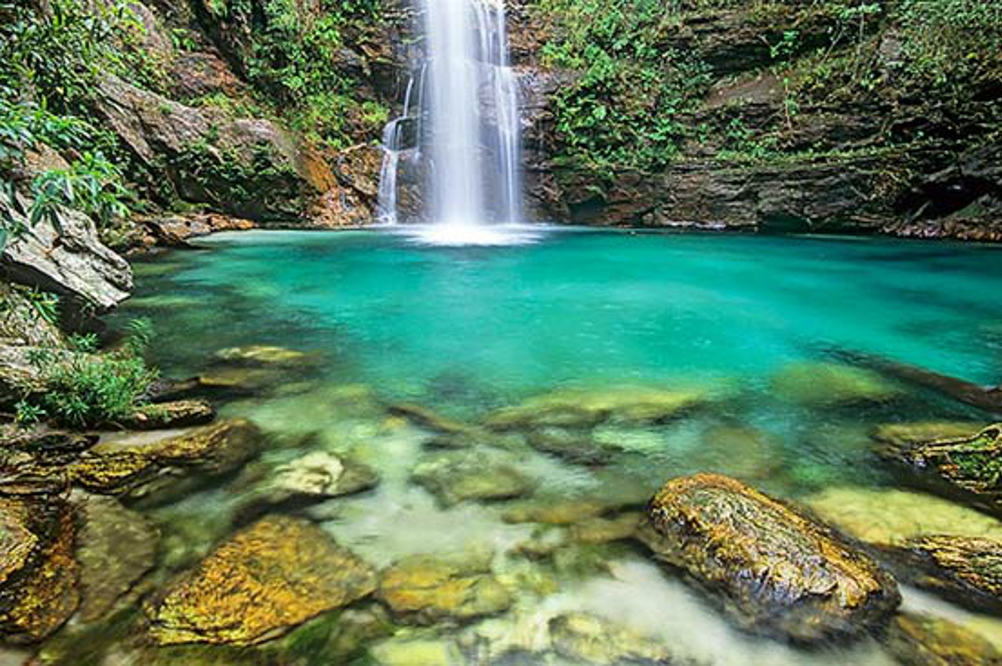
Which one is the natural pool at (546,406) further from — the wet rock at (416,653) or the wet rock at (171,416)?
the wet rock at (171,416)

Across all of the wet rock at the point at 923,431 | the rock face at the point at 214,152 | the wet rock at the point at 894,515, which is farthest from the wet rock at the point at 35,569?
the rock face at the point at 214,152

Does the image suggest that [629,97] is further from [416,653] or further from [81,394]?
[416,653]

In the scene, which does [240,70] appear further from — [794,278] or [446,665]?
[446,665]

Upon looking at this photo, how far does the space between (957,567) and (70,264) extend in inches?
253

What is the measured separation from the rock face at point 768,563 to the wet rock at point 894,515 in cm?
17

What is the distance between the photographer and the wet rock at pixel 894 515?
2277 millimetres

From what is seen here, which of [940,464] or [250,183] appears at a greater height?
[250,183]

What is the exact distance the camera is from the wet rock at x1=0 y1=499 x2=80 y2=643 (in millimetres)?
1692

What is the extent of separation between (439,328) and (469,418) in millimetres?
2502

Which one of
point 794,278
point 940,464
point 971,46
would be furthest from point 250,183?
point 971,46

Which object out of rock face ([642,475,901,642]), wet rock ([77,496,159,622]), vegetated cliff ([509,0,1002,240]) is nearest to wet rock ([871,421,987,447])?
rock face ([642,475,901,642])

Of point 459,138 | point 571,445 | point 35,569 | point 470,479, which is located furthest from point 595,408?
point 459,138

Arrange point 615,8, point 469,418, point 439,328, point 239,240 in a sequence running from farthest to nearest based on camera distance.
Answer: point 615,8 → point 239,240 → point 439,328 → point 469,418

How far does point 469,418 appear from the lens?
137 inches
